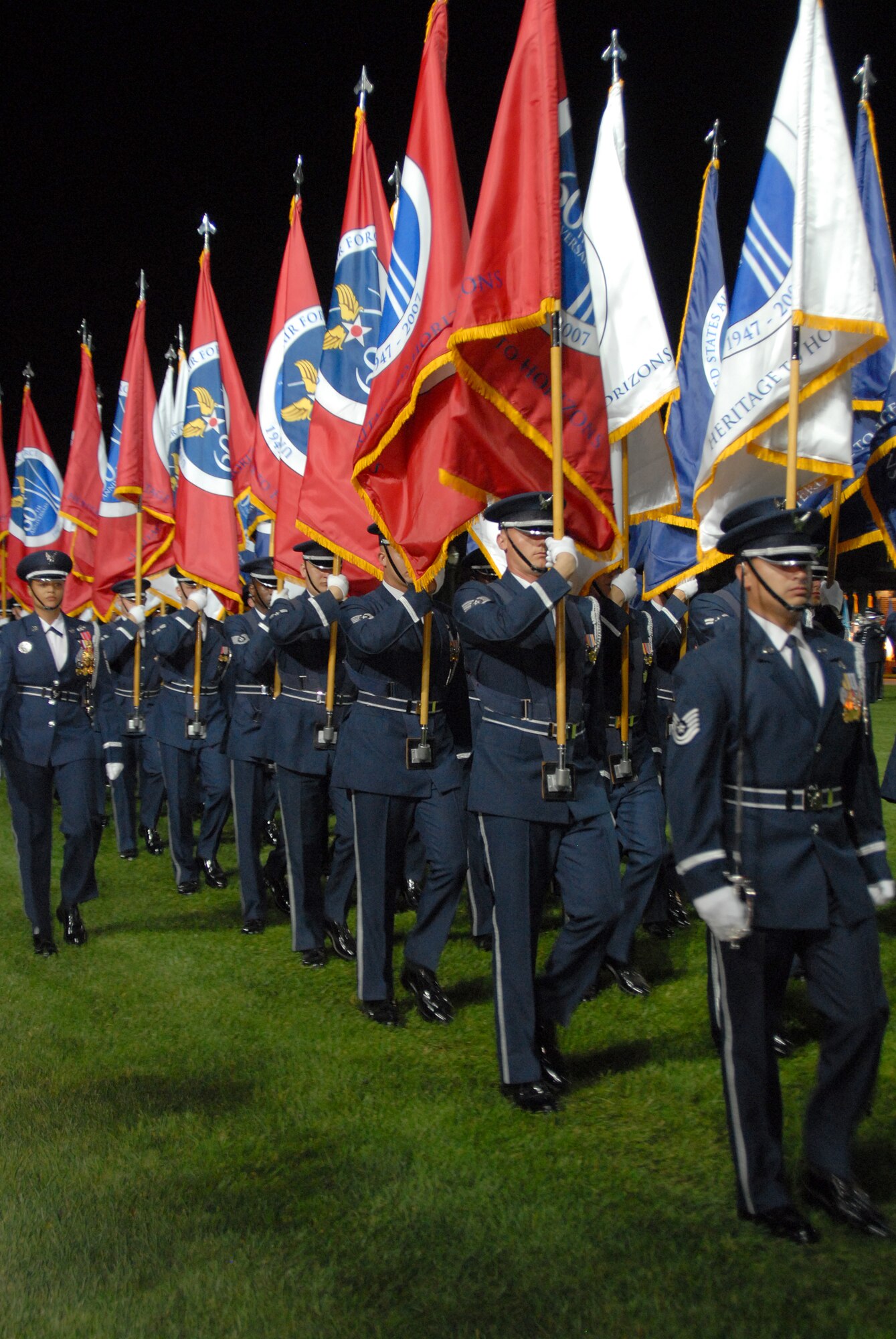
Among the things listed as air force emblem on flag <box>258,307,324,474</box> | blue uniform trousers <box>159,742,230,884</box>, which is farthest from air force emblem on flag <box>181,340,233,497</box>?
blue uniform trousers <box>159,742,230,884</box>

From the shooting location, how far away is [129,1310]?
3117 millimetres

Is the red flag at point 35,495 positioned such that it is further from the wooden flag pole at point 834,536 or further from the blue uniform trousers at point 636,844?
the wooden flag pole at point 834,536

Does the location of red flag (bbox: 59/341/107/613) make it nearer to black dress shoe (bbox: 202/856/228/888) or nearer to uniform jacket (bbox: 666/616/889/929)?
black dress shoe (bbox: 202/856/228/888)

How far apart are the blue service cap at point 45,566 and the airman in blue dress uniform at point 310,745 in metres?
1.35

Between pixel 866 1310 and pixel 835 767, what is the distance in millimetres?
1431

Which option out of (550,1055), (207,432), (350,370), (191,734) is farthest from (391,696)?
(207,432)

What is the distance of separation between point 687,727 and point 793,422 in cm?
174

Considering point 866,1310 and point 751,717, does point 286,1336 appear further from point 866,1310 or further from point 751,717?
point 751,717

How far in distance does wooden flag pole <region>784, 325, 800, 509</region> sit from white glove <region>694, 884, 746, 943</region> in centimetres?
149

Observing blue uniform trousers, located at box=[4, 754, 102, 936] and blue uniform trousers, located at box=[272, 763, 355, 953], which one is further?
blue uniform trousers, located at box=[4, 754, 102, 936]

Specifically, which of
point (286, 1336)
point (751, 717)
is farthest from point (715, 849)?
point (286, 1336)

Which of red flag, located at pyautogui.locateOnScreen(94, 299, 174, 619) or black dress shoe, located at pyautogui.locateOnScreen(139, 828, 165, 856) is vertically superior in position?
red flag, located at pyautogui.locateOnScreen(94, 299, 174, 619)

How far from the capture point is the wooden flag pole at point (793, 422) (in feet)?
14.5

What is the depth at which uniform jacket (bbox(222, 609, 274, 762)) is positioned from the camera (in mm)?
7562
